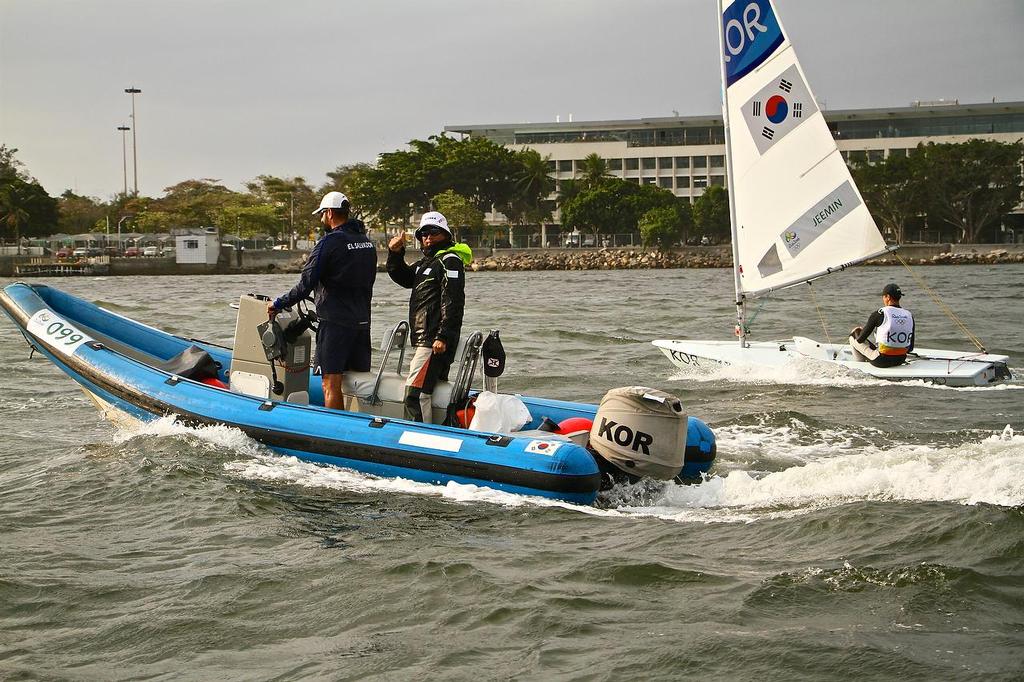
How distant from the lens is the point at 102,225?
11362 centimetres

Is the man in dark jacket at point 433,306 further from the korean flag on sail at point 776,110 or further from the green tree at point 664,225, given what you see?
the green tree at point 664,225

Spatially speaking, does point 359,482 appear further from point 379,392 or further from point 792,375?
point 792,375

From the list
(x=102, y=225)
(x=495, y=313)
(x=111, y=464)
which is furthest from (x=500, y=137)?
(x=111, y=464)

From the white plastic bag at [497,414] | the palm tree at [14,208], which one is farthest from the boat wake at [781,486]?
the palm tree at [14,208]

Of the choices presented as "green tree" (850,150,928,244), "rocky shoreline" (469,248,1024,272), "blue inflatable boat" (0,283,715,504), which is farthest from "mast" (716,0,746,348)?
"green tree" (850,150,928,244)

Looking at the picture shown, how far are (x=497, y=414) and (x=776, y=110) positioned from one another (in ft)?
31.5

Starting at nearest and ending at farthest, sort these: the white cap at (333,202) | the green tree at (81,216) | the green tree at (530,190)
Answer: the white cap at (333,202) < the green tree at (530,190) < the green tree at (81,216)

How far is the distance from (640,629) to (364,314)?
4.33 m

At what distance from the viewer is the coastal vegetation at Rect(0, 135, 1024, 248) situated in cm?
8100

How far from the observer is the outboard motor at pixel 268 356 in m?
9.71

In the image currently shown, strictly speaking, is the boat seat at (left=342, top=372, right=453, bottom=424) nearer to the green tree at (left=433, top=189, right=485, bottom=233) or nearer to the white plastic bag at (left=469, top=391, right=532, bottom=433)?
the white plastic bag at (left=469, top=391, right=532, bottom=433)

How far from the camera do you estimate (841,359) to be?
50.6 ft

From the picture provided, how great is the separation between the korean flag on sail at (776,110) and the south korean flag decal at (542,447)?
9.78 metres

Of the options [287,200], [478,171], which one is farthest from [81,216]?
[478,171]
